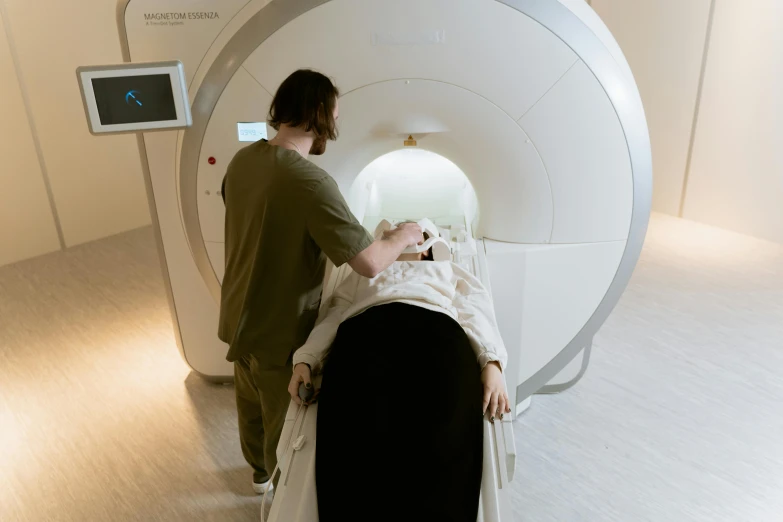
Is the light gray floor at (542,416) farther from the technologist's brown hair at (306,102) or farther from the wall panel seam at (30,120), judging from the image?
the technologist's brown hair at (306,102)

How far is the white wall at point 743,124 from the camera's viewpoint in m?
2.88

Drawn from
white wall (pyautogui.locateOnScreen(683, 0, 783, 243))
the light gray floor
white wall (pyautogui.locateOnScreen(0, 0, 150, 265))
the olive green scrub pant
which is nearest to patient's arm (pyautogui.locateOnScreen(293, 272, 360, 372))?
the olive green scrub pant

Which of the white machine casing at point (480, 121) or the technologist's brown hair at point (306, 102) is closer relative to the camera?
the technologist's brown hair at point (306, 102)

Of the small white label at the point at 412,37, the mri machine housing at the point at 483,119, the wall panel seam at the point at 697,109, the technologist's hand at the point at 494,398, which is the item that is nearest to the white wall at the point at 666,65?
the wall panel seam at the point at 697,109

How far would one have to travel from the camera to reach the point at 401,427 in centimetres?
106

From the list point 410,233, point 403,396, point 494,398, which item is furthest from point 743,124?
point 403,396

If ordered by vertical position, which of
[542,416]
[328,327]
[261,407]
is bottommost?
[542,416]

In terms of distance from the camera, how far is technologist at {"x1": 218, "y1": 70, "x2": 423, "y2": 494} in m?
1.22

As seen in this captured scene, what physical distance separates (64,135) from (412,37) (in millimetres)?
2209

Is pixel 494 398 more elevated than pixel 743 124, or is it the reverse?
pixel 743 124

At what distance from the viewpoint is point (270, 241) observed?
128cm

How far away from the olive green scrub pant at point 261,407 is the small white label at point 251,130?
57cm

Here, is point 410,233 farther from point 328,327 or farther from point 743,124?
point 743,124

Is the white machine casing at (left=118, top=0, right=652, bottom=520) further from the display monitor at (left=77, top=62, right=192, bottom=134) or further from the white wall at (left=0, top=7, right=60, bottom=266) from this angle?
the white wall at (left=0, top=7, right=60, bottom=266)
